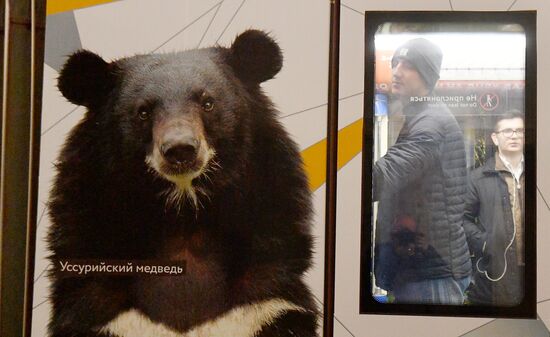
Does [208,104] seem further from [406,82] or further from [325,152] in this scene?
[406,82]

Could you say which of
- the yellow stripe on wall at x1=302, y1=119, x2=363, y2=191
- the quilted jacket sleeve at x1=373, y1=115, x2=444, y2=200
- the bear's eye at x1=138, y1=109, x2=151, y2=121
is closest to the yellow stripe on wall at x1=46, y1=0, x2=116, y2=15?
the bear's eye at x1=138, y1=109, x2=151, y2=121

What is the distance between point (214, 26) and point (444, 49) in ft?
2.63

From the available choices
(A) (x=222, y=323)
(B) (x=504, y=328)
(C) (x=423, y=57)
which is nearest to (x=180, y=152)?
(A) (x=222, y=323)

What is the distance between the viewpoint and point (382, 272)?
1.82 metres

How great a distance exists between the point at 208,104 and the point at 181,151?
0.19m

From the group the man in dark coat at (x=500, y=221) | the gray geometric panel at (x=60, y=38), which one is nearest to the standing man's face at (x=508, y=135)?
the man in dark coat at (x=500, y=221)

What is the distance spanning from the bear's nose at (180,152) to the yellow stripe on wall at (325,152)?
0.38 meters

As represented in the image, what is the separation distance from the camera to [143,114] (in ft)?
6.05

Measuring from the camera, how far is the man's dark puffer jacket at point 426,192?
1807 mm

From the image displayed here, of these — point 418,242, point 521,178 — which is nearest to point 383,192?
point 418,242

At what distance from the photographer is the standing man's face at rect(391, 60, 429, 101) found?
184 centimetres

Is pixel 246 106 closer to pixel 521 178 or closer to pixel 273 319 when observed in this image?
pixel 273 319

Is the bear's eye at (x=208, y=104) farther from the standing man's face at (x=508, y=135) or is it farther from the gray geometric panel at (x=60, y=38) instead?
the standing man's face at (x=508, y=135)

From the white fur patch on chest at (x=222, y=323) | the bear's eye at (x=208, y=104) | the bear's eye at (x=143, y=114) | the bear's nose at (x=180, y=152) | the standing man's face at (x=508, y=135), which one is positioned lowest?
the white fur patch on chest at (x=222, y=323)
